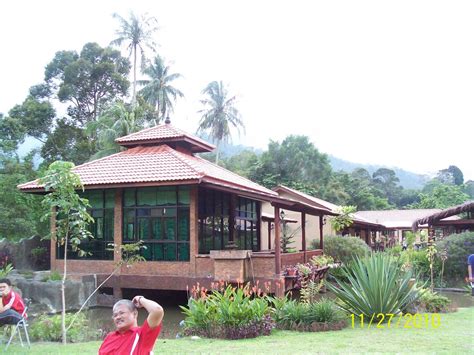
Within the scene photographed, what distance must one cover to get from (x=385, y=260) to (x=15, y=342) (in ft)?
23.7

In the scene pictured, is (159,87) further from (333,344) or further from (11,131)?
(333,344)

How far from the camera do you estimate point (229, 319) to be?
9.57 metres

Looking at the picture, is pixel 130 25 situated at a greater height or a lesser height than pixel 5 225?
greater

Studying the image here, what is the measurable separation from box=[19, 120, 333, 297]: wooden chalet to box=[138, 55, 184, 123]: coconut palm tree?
27094mm

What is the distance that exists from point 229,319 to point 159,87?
38.9m

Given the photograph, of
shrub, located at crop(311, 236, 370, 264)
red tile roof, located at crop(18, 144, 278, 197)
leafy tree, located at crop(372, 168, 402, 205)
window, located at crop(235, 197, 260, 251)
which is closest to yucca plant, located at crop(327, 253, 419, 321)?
red tile roof, located at crop(18, 144, 278, 197)

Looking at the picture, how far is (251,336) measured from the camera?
942 centimetres

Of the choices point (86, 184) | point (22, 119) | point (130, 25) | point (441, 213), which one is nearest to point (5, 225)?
point (86, 184)

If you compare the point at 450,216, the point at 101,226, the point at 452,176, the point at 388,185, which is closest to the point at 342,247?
the point at 450,216

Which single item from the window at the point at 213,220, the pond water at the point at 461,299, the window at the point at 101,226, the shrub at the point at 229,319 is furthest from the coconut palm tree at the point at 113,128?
the shrub at the point at 229,319

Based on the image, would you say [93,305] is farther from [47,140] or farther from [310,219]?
[47,140]

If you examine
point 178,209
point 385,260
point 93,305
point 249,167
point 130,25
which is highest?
point 130,25

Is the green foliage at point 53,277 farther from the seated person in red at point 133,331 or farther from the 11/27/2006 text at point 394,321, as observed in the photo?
the seated person in red at point 133,331

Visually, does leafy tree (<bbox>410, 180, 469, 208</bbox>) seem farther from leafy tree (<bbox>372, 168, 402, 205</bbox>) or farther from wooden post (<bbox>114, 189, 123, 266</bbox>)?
wooden post (<bbox>114, 189, 123, 266</bbox>)
